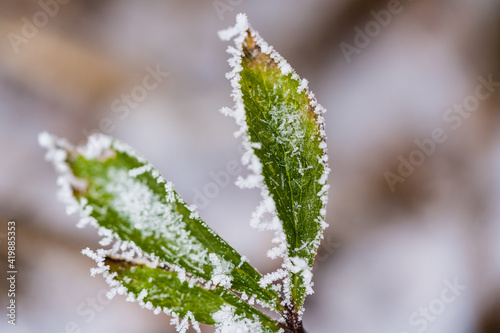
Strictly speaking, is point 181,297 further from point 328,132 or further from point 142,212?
point 328,132

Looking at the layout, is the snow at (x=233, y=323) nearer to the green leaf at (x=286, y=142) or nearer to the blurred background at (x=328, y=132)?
the green leaf at (x=286, y=142)

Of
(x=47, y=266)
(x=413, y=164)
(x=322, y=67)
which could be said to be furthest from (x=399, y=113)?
(x=47, y=266)

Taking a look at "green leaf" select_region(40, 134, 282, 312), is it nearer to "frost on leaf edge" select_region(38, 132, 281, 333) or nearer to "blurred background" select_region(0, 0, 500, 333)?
"frost on leaf edge" select_region(38, 132, 281, 333)

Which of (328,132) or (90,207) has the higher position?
(328,132)

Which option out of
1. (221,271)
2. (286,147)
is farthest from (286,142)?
(221,271)

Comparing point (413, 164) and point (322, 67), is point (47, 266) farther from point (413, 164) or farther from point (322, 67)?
point (413, 164)

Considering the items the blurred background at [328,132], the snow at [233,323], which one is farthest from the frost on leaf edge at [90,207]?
the blurred background at [328,132]
